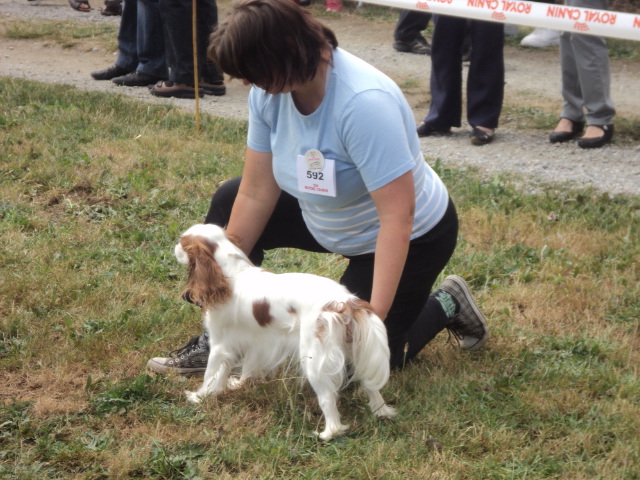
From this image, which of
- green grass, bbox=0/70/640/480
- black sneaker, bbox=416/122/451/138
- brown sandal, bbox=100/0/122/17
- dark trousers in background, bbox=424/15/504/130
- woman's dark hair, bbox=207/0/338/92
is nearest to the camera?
woman's dark hair, bbox=207/0/338/92

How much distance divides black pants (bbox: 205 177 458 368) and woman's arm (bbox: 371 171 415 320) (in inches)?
14.2

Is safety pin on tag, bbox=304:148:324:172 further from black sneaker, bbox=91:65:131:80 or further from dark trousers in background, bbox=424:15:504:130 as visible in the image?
black sneaker, bbox=91:65:131:80

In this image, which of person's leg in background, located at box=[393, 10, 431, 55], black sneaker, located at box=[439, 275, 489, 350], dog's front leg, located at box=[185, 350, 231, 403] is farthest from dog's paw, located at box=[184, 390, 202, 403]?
person's leg in background, located at box=[393, 10, 431, 55]

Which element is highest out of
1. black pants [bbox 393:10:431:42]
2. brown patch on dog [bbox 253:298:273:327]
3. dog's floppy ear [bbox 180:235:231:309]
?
dog's floppy ear [bbox 180:235:231:309]

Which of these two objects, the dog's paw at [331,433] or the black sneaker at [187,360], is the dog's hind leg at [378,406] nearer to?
the dog's paw at [331,433]

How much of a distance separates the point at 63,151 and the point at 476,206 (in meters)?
2.85

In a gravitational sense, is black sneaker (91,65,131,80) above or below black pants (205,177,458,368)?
below

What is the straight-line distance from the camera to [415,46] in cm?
996

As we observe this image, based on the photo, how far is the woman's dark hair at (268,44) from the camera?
2.53 meters

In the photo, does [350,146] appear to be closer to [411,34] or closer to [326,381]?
[326,381]

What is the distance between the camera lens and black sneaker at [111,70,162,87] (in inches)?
320

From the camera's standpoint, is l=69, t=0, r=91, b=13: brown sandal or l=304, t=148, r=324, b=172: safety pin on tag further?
l=69, t=0, r=91, b=13: brown sandal

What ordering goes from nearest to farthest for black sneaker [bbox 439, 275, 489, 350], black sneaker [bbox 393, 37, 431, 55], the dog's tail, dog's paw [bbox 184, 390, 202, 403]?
1. the dog's tail
2. dog's paw [bbox 184, 390, 202, 403]
3. black sneaker [bbox 439, 275, 489, 350]
4. black sneaker [bbox 393, 37, 431, 55]

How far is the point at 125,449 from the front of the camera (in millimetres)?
2746
